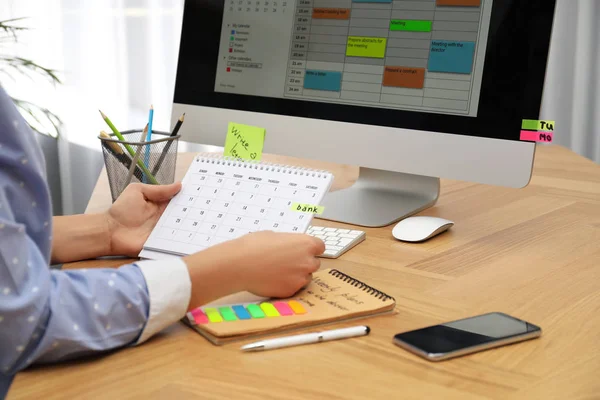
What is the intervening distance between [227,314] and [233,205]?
247 millimetres

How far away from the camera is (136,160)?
1018mm

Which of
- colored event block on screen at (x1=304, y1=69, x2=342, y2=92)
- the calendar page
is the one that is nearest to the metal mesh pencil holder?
the calendar page

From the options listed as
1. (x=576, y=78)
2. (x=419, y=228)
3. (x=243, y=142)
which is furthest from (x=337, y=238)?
(x=576, y=78)

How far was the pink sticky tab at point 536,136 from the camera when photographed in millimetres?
928

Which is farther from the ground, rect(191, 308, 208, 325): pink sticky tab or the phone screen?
the phone screen

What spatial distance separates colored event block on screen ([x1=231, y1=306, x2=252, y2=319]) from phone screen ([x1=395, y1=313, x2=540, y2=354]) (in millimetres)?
148

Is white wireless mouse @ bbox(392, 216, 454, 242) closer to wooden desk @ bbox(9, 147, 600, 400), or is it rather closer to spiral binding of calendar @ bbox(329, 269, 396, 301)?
wooden desk @ bbox(9, 147, 600, 400)

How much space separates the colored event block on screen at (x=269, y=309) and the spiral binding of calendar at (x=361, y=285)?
115 millimetres

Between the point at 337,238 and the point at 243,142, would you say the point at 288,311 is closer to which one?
the point at 337,238

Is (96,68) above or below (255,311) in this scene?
above

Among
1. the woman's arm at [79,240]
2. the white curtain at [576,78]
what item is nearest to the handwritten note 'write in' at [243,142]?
the woman's arm at [79,240]

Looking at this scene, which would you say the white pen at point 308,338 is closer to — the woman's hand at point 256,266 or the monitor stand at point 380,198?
the woman's hand at point 256,266

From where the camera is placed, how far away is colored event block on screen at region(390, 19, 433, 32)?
1.01 meters

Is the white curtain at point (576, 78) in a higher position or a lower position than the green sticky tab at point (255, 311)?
higher
